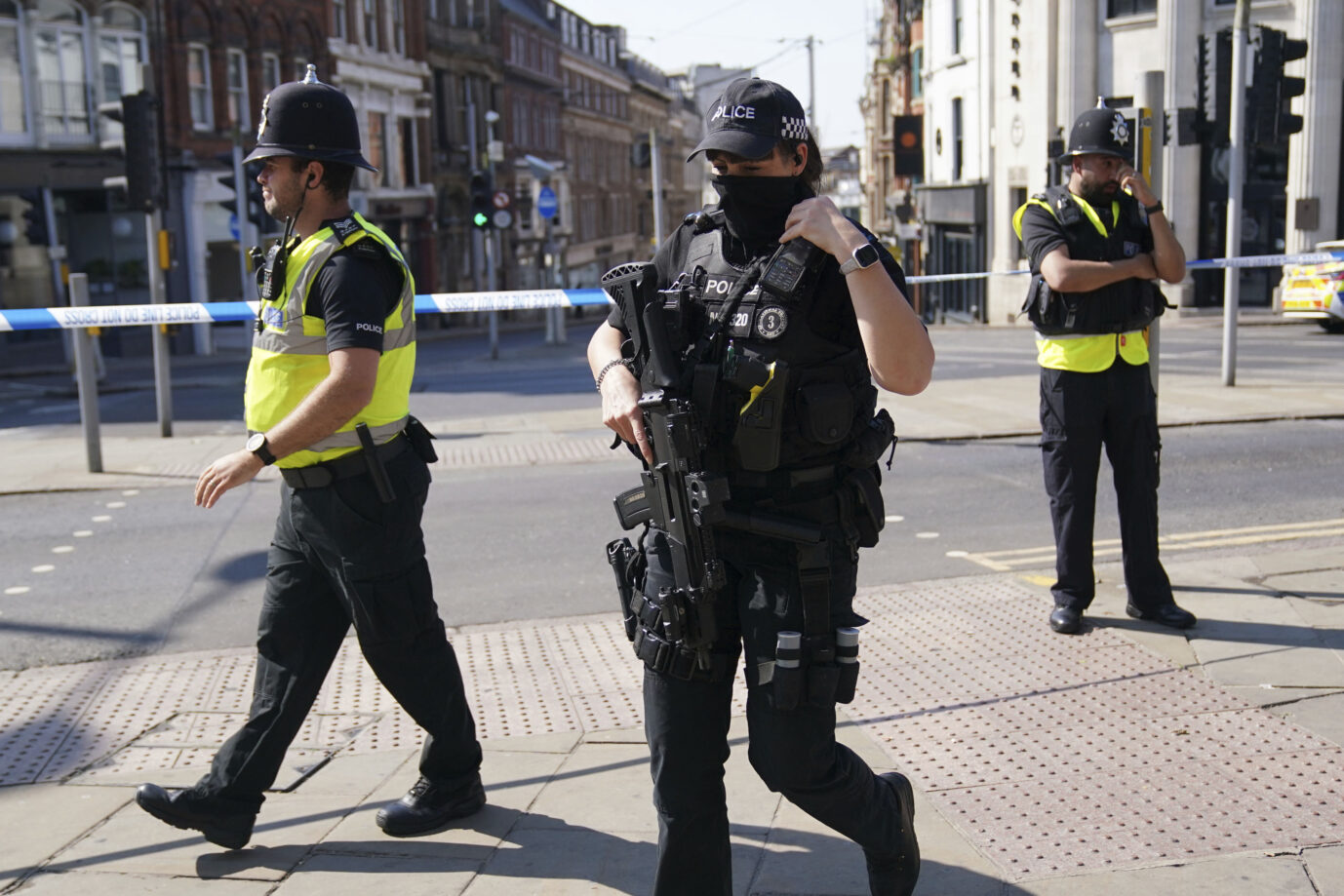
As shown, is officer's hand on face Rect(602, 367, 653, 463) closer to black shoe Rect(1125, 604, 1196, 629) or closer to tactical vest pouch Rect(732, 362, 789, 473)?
tactical vest pouch Rect(732, 362, 789, 473)

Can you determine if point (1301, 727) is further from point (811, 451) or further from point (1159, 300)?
point (811, 451)

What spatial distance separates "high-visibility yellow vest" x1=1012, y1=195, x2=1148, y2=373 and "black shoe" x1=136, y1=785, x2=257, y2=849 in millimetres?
3600

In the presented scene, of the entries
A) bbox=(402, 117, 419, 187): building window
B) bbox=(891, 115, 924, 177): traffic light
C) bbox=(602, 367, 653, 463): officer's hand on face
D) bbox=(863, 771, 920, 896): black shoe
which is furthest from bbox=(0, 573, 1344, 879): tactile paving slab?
bbox=(402, 117, 419, 187): building window

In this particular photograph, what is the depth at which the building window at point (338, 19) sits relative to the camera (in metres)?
39.1

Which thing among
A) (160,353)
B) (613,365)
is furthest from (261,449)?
(160,353)

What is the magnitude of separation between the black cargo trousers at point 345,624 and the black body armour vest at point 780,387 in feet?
3.86

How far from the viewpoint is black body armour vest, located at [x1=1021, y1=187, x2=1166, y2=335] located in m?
5.48

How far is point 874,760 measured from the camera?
4293 millimetres

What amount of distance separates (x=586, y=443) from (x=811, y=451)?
8565 mm

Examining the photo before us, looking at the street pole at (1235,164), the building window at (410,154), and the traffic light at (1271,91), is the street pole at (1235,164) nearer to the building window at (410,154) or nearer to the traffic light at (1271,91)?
the traffic light at (1271,91)

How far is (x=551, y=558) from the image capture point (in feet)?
24.7

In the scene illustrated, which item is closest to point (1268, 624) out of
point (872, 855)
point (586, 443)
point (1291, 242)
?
point (872, 855)

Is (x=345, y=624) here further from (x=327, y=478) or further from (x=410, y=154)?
(x=410, y=154)

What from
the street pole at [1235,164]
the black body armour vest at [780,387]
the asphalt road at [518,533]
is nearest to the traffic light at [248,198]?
the asphalt road at [518,533]
